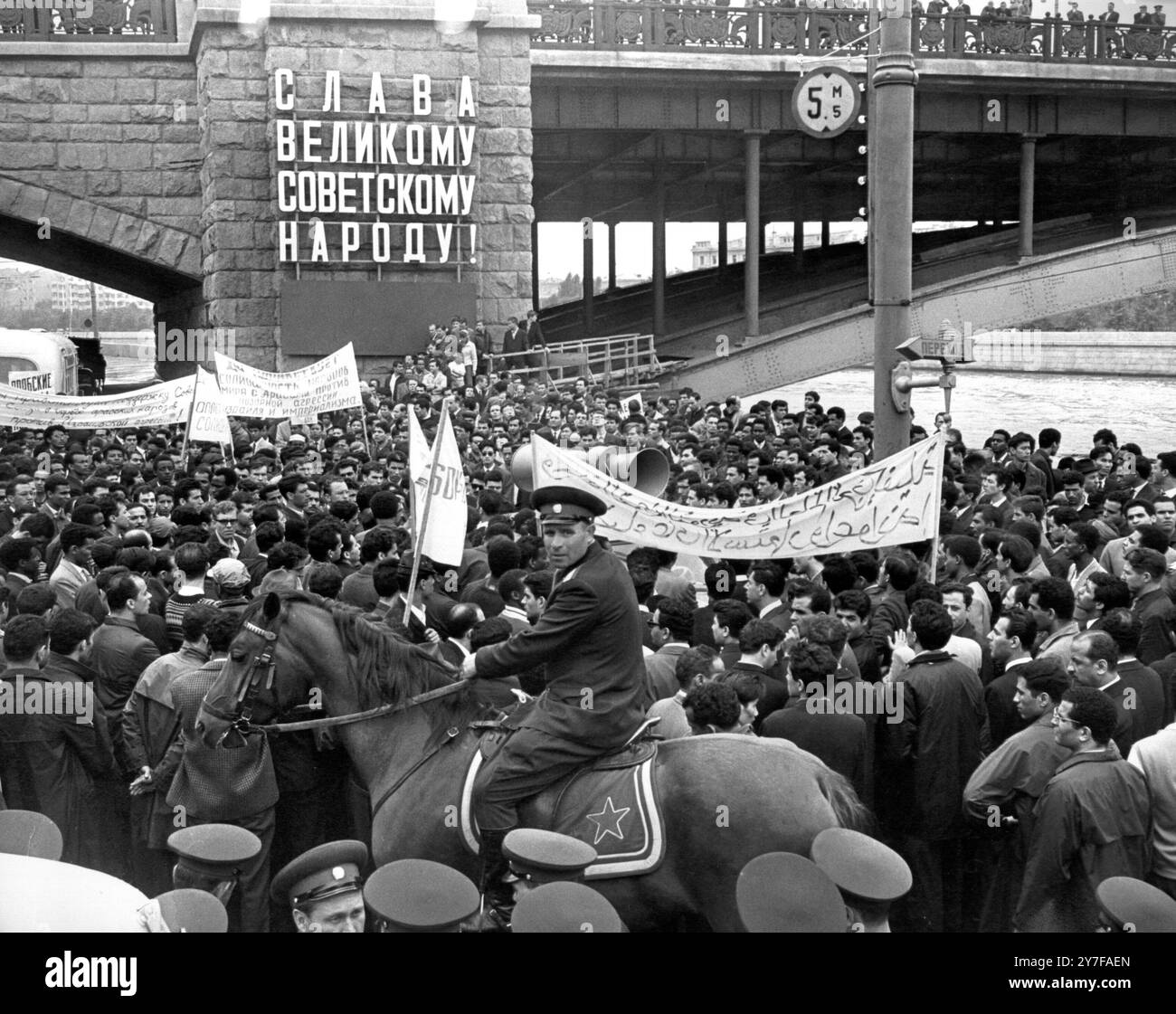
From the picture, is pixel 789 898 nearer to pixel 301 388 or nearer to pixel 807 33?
pixel 301 388

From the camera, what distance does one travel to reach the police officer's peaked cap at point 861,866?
4930 millimetres

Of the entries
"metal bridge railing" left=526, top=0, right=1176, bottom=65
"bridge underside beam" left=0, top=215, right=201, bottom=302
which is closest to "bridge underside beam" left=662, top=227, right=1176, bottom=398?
"metal bridge railing" left=526, top=0, right=1176, bottom=65

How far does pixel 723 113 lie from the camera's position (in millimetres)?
30719

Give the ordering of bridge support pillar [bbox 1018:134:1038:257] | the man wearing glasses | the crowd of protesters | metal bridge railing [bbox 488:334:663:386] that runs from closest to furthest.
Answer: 1. the man wearing glasses
2. the crowd of protesters
3. metal bridge railing [bbox 488:334:663:386]
4. bridge support pillar [bbox 1018:134:1038:257]

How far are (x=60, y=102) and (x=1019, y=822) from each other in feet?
79.3

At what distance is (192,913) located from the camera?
13.9 feet

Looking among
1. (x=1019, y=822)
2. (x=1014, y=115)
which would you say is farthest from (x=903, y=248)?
(x=1014, y=115)

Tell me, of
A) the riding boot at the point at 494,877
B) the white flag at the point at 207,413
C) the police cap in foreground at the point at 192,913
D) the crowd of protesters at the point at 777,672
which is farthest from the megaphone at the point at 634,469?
the police cap in foreground at the point at 192,913

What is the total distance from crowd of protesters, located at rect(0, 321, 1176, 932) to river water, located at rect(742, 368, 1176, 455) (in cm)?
2336

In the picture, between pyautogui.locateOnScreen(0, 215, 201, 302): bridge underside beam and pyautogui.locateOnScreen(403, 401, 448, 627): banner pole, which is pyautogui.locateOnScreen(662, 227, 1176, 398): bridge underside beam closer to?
pyautogui.locateOnScreen(0, 215, 201, 302): bridge underside beam

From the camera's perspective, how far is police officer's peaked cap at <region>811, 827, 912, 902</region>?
16.2 ft

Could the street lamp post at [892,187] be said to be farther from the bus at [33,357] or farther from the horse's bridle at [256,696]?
the bus at [33,357]

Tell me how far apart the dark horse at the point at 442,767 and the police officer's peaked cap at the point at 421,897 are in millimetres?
1633
